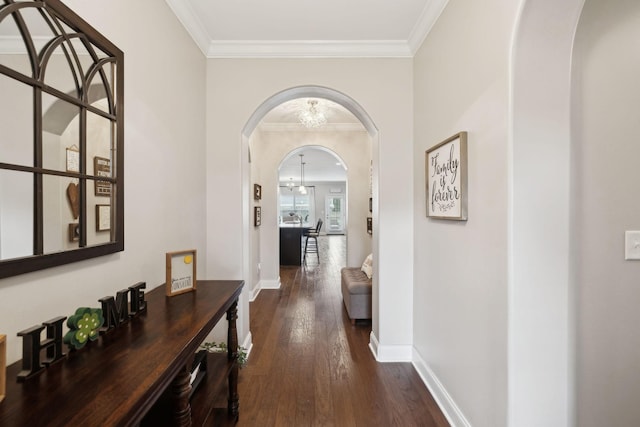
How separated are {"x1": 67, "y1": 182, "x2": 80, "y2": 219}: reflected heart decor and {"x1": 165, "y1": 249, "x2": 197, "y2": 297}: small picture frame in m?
0.45

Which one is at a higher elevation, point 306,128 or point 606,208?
point 306,128

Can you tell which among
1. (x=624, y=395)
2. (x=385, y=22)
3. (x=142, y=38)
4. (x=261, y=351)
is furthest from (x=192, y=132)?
(x=624, y=395)

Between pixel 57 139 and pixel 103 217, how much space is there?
37 centimetres

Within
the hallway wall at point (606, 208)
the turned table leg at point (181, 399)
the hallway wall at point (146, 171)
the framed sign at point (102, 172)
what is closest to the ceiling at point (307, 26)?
the hallway wall at point (146, 171)

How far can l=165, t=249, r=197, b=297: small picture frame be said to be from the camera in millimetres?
1549

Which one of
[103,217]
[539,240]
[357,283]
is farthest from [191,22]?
[357,283]

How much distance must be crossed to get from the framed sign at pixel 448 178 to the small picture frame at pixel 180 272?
156 cm

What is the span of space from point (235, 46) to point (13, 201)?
2146 millimetres

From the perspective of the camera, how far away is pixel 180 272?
1617 mm

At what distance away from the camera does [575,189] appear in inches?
50.4

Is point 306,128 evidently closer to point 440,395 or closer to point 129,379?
point 440,395

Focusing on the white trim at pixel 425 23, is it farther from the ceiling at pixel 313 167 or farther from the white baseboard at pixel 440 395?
the ceiling at pixel 313 167

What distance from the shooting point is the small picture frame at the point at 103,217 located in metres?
1.25

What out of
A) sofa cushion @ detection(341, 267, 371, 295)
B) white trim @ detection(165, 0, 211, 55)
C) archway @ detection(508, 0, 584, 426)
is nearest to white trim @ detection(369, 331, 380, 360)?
sofa cushion @ detection(341, 267, 371, 295)
